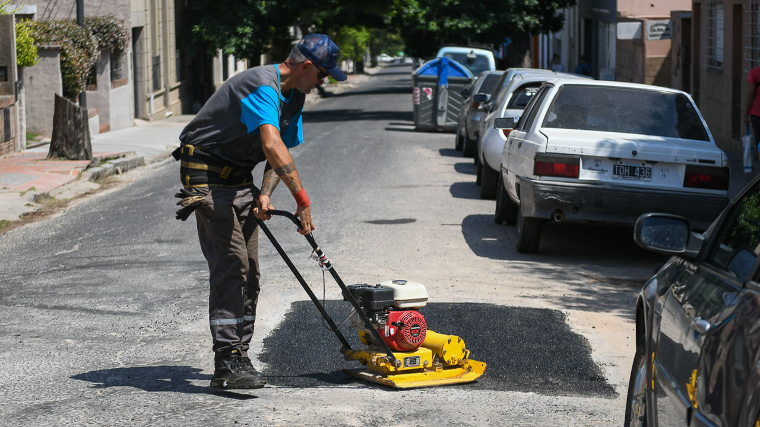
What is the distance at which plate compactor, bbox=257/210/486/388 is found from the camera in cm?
513

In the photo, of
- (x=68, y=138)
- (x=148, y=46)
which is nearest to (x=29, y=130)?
(x=68, y=138)

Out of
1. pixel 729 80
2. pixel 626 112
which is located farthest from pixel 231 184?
pixel 729 80

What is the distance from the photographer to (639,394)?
3.86 metres

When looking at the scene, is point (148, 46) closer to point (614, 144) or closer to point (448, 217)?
point (448, 217)

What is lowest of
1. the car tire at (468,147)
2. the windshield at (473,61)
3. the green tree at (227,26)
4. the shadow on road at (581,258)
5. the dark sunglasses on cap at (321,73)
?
the shadow on road at (581,258)

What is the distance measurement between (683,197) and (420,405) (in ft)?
15.1

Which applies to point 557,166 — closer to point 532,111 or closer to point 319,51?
point 532,111

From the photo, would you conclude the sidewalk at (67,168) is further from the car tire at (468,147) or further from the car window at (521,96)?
the car window at (521,96)

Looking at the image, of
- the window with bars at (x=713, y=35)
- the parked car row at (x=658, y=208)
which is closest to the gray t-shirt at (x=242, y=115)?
the parked car row at (x=658, y=208)

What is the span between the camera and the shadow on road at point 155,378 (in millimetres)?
5145

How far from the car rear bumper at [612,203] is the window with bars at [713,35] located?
13.3 metres

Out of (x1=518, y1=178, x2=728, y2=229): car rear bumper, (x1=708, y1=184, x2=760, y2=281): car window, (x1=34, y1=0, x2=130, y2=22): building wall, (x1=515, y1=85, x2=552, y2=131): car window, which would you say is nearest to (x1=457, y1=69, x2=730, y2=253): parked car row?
(x1=518, y1=178, x2=728, y2=229): car rear bumper

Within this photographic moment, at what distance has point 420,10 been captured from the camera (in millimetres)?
35000

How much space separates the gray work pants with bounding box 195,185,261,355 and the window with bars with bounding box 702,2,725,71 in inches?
700
